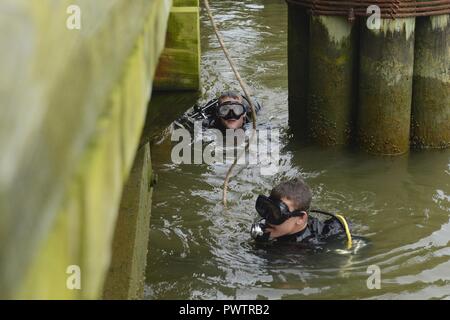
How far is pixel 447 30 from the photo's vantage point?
691 centimetres

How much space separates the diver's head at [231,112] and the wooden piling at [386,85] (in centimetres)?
160

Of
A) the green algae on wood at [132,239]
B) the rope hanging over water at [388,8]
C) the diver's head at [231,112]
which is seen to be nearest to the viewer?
the green algae on wood at [132,239]

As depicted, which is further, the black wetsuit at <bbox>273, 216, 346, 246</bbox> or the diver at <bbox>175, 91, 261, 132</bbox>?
the diver at <bbox>175, 91, 261, 132</bbox>

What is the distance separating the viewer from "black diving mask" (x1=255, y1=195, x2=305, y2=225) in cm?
515

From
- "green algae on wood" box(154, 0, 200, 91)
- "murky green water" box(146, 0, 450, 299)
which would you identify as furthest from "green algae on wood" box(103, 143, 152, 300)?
"green algae on wood" box(154, 0, 200, 91)

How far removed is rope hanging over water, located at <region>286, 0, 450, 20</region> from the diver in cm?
177

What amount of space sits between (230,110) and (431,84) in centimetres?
226

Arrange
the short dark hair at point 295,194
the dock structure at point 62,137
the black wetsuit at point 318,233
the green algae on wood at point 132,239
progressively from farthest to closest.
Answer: the black wetsuit at point 318,233 → the short dark hair at point 295,194 → the green algae on wood at point 132,239 → the dock structure at point 62,137

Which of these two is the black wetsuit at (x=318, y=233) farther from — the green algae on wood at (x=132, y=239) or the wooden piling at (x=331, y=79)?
the wooden piling at (x=331, y=79)

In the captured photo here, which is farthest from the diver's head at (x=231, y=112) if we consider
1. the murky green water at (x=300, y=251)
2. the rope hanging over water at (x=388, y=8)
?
the rope hanging over water at (x=388, y=8)

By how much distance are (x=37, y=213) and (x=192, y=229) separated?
499cm

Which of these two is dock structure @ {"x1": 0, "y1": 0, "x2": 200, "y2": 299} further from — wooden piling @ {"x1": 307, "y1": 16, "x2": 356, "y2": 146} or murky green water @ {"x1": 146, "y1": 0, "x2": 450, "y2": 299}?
wooden piling @ {"x1": 307, "y1": 16, "x2": 356, "y2": 146}

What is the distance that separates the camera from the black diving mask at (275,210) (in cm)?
515
